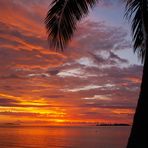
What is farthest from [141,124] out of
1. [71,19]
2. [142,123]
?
[71,19]

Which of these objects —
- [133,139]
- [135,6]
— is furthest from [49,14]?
[133,139]

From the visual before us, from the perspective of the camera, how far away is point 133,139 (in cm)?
730

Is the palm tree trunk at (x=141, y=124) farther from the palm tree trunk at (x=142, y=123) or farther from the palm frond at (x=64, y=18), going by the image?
the palm frond at (x=64, y=18)

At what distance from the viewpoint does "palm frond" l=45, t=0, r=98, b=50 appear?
9.02 m

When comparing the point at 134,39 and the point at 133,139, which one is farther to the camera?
the point at 134,39

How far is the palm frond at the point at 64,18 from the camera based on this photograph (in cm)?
902

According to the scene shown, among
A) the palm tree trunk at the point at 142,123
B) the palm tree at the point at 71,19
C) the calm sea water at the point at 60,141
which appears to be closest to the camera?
the palm tree trunk at the point at 142,123

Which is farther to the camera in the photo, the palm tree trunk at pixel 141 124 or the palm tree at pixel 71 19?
the palm tree at pixel 71 19

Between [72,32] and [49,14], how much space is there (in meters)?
0.66

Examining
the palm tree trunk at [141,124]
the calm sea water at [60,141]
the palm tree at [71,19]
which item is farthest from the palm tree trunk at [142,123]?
the calm sea water at [60,141]

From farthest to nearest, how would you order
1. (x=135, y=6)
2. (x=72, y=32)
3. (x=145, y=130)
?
(x=72, y=32), (x=135, y=6), (x=145, y=130)

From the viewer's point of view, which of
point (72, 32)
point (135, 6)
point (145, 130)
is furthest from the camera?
point (72, 32)

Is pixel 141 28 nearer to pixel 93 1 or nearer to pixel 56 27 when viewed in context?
pixel 93 1

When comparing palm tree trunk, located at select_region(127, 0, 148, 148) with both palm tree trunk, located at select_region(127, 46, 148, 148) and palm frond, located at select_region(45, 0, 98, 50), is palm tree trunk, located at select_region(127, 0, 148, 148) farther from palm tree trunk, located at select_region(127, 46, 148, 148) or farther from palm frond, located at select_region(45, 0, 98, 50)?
palm frond, located at select_region(45, 0, 98, 50)
